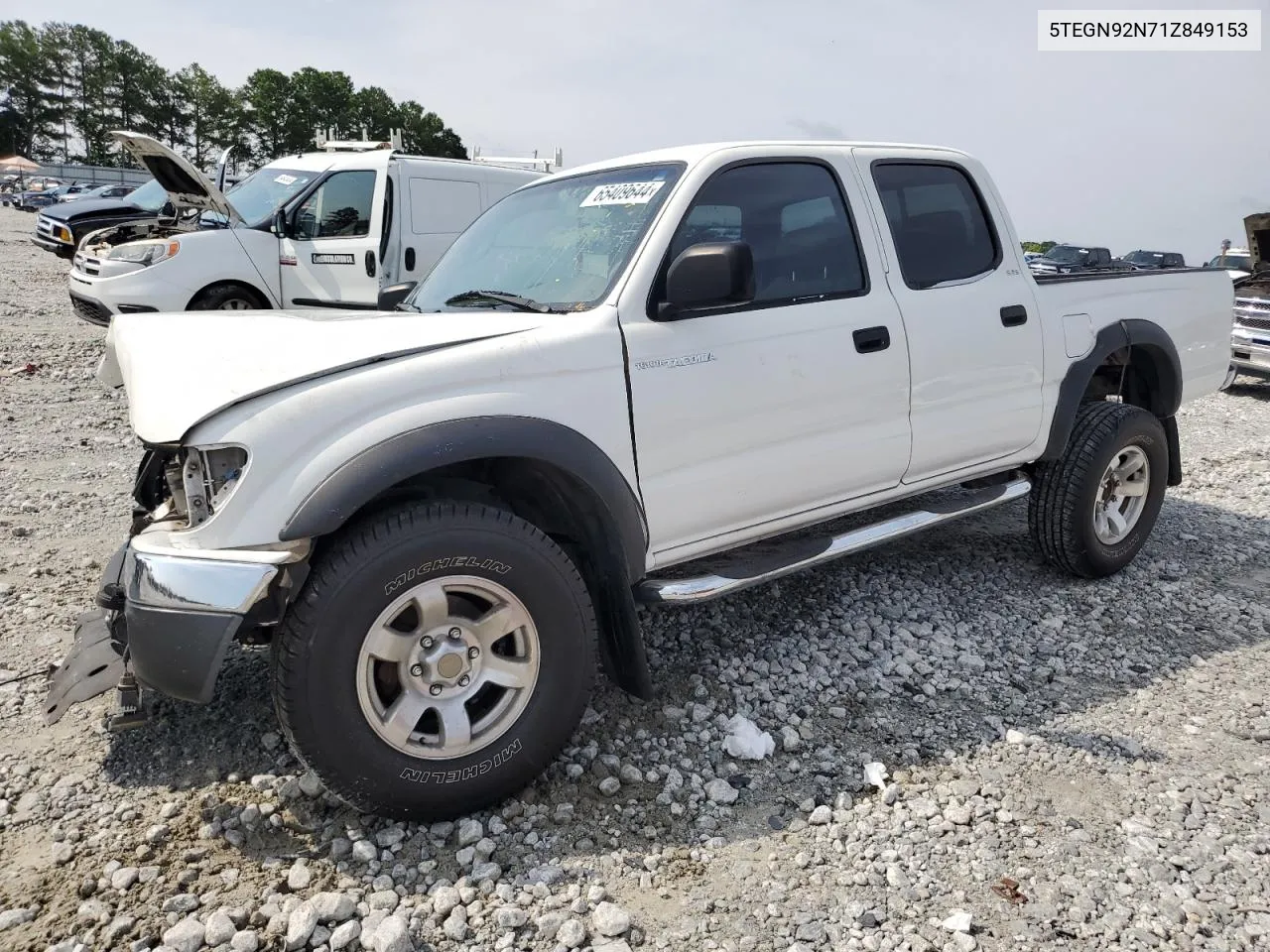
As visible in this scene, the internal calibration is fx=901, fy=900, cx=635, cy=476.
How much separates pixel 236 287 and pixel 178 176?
1195mm

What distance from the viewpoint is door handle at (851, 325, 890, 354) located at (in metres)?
3.38

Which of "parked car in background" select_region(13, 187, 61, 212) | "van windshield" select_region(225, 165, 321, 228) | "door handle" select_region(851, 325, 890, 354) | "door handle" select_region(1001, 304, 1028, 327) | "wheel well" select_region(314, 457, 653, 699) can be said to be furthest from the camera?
"parked car in background" select_region(13, 187, 61, 212)

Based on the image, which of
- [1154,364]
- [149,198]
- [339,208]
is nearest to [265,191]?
[339,208]

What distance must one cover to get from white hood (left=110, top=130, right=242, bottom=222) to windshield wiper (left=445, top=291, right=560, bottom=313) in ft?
20.2

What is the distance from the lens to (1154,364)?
4.70m

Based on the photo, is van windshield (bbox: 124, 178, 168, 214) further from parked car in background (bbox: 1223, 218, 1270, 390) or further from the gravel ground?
parked car in background (bbox: 1223, 218, 1270, 390)

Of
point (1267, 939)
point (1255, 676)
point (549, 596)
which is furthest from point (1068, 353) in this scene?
point (549, 596)

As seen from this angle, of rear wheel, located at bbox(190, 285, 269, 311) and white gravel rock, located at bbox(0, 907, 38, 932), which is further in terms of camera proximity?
rear wheel, located at bbox(190, 285, 269, 311)

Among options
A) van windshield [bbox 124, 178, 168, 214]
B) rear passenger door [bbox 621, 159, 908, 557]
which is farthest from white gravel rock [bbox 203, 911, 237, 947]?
van windshield [bbox 124, 178, 168, 214]

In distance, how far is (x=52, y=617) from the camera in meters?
3.77

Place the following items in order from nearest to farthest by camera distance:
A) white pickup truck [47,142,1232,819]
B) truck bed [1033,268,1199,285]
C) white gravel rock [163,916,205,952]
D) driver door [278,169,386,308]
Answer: white gravel rock [163,916,205,952] → white pickup truck [47,142,1232,819] → truck bed [1033,268,1199,285] → driver door [278,169,386,308]

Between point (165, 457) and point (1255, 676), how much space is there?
13.6 feet

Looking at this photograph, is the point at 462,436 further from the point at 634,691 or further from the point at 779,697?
the point at 779,697

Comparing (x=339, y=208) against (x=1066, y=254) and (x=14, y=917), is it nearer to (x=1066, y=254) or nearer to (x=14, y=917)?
(x=14, y=917)
